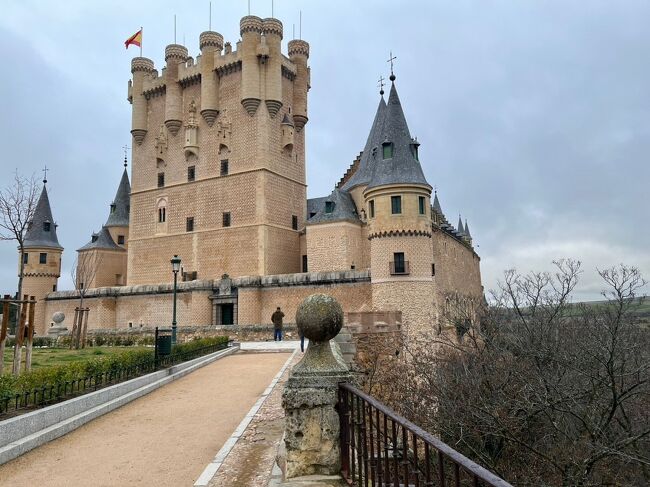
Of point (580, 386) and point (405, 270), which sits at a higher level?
point (405, 270)

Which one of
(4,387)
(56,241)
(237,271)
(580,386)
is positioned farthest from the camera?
(56,241)

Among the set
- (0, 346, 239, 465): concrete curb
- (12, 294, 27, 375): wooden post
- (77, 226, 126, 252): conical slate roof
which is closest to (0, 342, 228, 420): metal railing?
(0, 346, 239, 465): concrete curb

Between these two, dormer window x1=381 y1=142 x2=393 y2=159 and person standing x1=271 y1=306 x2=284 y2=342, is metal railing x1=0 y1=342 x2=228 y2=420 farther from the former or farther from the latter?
dormer window x1=381 y1=142 x2=393 y2=159

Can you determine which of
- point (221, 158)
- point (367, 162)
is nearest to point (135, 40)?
point (221, 158)

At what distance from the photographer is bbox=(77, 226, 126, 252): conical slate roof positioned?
1684 inches

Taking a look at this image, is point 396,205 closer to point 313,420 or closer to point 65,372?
point 65,372

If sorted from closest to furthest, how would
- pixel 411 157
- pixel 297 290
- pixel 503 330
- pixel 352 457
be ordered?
pixel 352 457 < pixel 503 330 < pixel 411 157 < pixel 297 290

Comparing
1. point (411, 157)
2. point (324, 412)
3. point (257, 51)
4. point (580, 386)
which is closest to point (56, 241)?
point (257, 51)

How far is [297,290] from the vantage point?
28.7 meters

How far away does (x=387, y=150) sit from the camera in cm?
2678

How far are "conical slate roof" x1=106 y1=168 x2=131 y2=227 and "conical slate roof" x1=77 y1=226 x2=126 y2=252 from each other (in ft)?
2.90

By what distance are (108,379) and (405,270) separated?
53.7 feet

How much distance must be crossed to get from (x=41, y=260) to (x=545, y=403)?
42.2m

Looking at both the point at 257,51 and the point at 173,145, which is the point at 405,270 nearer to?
the point at 257,51
